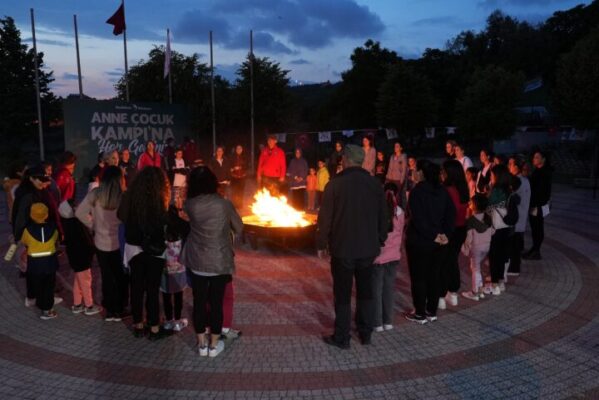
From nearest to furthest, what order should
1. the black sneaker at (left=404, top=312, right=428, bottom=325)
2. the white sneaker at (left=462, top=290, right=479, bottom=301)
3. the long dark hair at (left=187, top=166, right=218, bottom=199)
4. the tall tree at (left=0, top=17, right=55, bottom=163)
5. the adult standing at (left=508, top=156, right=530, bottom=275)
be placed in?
the long dark hair at (left=187, top=166, right=218, bottom=199) → the black sneaker at (left=404, top=312, right=428, bottom=325) → the white sneaker at (left=462, top=290, right=479, bottom=301) → the adult standing at (left=508, top=156, right=530, bottom=275) → the tall tree at (left=0, top=17, right=55, bottom=163)

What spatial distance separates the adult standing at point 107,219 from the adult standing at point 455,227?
398cm

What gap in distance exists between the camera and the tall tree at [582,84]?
20500 mm

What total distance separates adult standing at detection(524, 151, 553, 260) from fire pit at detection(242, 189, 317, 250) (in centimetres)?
404

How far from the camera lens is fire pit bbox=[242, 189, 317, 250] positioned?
888cm

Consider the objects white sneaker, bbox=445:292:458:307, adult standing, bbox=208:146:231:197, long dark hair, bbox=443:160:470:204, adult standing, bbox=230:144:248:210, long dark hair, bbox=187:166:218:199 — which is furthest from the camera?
adult standing, bbox=230:144:248:210

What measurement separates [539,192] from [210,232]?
6628 mm

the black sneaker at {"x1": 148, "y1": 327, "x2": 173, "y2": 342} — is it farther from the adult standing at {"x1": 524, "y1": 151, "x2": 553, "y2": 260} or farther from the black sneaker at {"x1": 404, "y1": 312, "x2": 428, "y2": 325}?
the adult standing at {"x1": 524, "y1": 151, "x2": 553, "y2": 260}

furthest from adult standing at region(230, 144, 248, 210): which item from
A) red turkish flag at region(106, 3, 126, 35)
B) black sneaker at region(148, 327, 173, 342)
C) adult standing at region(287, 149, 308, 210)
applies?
red turkish flag at region(106, 3, 126, 35)

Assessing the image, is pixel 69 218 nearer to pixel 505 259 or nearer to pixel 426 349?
pixel 426 349

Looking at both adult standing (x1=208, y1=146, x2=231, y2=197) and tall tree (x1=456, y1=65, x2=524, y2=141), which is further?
tall tree (x1=456, y1=65, x2=524, y2=141)

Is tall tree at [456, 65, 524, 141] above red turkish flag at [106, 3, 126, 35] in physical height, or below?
below

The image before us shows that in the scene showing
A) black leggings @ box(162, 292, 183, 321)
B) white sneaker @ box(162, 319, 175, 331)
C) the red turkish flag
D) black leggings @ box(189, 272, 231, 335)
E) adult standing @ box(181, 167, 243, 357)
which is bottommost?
white sneaker @ box(162, 319, 175, 331)

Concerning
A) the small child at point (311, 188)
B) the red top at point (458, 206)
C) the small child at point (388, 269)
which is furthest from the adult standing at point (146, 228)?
the small child at point (311, 188)

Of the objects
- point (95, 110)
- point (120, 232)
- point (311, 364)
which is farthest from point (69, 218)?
point (95, 110)
